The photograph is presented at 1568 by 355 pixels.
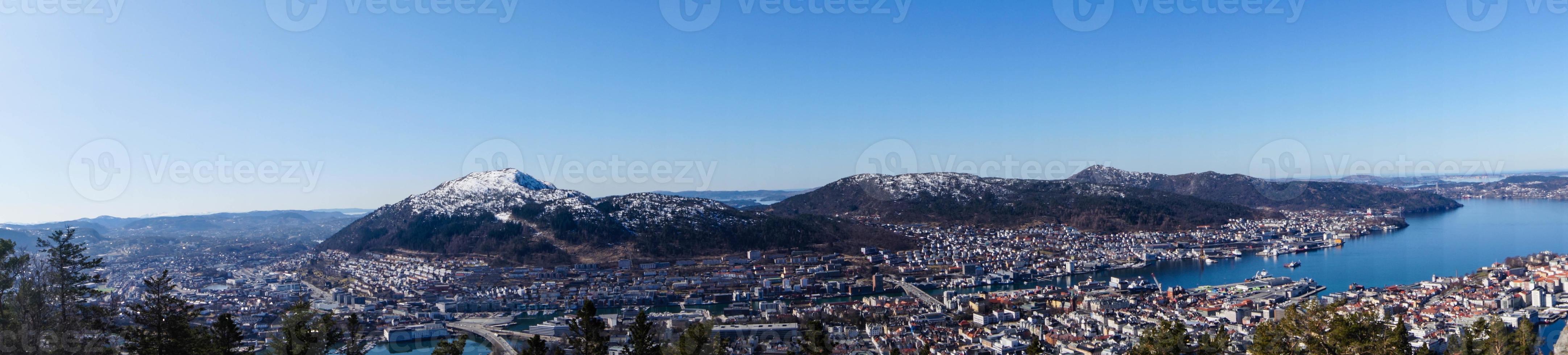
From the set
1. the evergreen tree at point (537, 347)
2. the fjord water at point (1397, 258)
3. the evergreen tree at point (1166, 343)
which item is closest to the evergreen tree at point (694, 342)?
the evergreen tree at point (537, 347)

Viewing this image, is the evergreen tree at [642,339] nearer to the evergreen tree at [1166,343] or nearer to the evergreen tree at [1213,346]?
the evergreen tree at [1166,343]

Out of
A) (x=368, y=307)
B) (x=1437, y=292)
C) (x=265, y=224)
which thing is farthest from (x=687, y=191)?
(x=1437, y=292)

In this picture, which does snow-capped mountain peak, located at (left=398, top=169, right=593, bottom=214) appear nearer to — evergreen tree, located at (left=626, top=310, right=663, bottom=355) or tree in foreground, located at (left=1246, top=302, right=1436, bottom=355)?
evergreen tree, located at (left=626, top=310, right=663, bottom=355)

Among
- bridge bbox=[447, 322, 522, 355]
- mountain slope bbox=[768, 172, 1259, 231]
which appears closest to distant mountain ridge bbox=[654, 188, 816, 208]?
mountain slope bbox=[768, 172, 1259, 231]

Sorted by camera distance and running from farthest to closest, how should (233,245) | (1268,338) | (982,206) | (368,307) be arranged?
(982,206) → (233,245) → (368,307) → (1268,338)

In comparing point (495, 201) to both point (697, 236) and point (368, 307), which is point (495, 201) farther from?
point (368, 307)

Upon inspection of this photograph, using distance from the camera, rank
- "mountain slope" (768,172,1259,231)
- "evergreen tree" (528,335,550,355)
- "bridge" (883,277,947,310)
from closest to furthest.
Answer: "evergreen tree" (528,335,550,355), "bridge" (883,277,947,310), "mountain slope" (768,172,1259,231)

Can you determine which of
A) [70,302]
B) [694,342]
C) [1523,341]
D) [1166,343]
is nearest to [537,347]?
[694,342]
